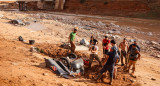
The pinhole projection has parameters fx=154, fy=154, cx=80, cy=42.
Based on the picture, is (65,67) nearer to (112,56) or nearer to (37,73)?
(37,73)

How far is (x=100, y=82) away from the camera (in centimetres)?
625

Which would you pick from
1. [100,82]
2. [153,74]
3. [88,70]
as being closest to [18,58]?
[88,70]

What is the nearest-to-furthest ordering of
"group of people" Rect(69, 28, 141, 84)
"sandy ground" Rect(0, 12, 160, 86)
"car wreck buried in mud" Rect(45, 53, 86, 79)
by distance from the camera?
"sandy ground" Rect(0, 12, 160, 86), "group of people" Rect(69, 28, 141, 84), "car wreck buried in mud" Rect(45, 53, 86, 79)

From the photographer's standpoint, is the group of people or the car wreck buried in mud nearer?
the group of people

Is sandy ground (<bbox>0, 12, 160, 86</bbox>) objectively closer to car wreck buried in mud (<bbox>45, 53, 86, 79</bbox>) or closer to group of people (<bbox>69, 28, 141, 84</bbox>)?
car wreck buried in mud (<bbox>45, 53, 86, 79</bbox>)

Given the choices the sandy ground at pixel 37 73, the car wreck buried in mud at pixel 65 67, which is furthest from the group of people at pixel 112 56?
the car wreck buried in mud at pixel 65 67

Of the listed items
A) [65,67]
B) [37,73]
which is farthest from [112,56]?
[37,73]

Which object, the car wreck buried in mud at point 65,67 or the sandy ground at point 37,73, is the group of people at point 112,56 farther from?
the car wreck buried in mud at point 65,67

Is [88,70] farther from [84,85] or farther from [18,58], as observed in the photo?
[18,58]

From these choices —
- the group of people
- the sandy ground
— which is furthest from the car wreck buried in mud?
the group of people

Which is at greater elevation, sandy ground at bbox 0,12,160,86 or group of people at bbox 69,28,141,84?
group of people at bbox 69,28,141,84

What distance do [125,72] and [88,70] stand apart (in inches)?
74.5

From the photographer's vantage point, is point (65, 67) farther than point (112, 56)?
Yes

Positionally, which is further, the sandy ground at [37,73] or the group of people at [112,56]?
the group of people at [112,56]
